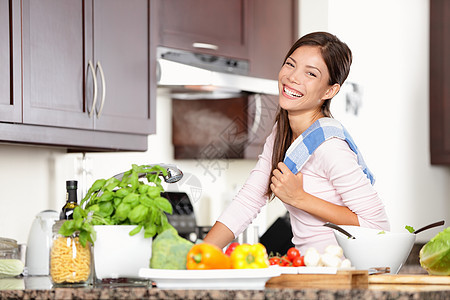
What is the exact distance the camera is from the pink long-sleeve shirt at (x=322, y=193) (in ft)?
5.84

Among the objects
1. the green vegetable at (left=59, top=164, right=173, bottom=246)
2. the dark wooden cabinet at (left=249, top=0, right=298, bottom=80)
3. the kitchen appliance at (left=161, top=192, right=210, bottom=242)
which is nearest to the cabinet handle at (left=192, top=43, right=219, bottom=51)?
the dark wooden cabinet at (left=249, top=0, right=298, bottom=80)

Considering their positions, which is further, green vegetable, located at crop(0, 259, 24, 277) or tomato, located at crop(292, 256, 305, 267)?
green vegetable, located at crop(0, 259, 24, 277)

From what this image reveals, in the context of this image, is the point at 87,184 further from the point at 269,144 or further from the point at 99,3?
the point at 269,144

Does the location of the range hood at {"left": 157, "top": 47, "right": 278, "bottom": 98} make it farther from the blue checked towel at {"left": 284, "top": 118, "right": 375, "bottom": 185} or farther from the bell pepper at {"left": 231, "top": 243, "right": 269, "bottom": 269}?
the bell pepper at {"left": 231, "top": 243, "right": 269, "bottom": 269}

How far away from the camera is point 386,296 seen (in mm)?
1091

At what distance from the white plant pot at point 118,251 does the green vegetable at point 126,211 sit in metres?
0.02

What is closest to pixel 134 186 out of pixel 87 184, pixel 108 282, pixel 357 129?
pixel 108 282

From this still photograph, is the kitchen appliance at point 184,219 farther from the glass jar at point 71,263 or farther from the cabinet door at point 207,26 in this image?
the glass jar at point 71,263

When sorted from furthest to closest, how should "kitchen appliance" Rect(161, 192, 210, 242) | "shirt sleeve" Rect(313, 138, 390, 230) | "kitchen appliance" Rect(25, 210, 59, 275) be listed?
1. "kitchen appliance" Rect(161, 192, 210, 242)
2. "kitchen appliance" Rect(25, 210, 59, 275)
3. "shirt sleeve" Rect(313, 138, 390, 230)

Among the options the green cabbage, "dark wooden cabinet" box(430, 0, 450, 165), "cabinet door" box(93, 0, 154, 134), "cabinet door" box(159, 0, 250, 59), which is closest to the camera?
the green cabbage

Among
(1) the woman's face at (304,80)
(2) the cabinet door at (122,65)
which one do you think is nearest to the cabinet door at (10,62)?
(2) the cabinet door at (122,65)

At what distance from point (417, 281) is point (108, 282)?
56 centimetres

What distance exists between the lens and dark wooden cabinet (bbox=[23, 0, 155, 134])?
2.44 m

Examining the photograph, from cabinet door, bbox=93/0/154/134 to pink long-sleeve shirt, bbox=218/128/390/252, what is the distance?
837mm
